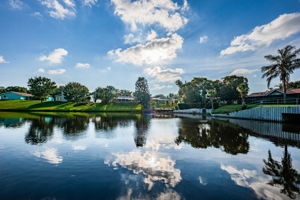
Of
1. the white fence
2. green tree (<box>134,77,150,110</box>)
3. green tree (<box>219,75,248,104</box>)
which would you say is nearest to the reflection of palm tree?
the white fence

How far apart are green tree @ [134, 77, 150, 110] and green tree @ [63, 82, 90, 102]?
2652cm

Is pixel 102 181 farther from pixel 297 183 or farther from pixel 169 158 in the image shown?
pixel 297 183

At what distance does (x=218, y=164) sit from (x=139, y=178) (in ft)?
14.6

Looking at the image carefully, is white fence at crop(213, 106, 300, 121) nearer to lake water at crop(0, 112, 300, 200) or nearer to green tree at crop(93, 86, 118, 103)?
lake water at crop(0, 112, 300, 200)

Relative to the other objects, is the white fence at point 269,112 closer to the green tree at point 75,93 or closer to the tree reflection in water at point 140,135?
the tree reflection in water at point 140,135

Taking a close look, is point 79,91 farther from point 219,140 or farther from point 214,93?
point 219,140

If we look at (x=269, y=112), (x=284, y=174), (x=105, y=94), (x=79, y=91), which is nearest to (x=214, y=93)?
(x=269, y=112)

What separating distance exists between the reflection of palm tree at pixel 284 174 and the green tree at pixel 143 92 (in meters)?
71.5

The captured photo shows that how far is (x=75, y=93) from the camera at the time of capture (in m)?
74.6

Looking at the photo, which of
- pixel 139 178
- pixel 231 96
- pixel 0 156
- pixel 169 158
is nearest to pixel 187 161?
pixel 169 158

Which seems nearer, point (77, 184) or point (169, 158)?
point (77, 184)

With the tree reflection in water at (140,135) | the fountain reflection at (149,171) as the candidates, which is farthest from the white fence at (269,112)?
the fountain reflection at (149,171)

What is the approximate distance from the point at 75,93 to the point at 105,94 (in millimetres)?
→ 14027

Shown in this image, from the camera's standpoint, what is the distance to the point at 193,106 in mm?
67438
